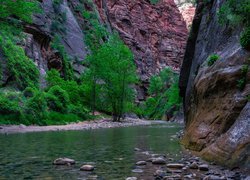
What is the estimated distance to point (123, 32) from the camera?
10669 centimetres

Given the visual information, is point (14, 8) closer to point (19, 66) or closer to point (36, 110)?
point (36, 110)

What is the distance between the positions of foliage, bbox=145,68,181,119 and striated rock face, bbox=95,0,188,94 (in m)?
5.13

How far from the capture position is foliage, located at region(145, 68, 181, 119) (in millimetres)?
71188

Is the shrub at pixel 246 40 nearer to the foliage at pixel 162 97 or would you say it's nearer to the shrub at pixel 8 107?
the shrub at pixel 8 107

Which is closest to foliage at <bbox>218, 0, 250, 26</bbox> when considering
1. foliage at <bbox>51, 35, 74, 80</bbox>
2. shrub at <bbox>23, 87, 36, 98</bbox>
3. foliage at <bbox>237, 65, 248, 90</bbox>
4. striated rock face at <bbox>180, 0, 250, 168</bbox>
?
striated rock face at <bbox>180, 0, 250, 168</bbox>

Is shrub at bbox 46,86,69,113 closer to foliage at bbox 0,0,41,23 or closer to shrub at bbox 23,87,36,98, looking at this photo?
shrub at bbox 23,87,36,98

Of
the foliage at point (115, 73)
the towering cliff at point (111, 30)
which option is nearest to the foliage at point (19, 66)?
the towering cliff at point (111, 30)

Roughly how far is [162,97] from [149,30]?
44262 mm

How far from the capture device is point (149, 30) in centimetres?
12400

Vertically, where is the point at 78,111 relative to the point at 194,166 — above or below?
above

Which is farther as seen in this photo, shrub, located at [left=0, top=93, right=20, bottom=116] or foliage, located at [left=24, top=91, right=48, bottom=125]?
foliage, located at [left=24, top=91, right=48, bottom=125]

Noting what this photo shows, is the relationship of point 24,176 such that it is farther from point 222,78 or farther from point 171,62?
point 171,62

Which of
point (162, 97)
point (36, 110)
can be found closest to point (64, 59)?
point (36, 110)

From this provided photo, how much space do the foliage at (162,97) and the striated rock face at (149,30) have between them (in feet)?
16.8
